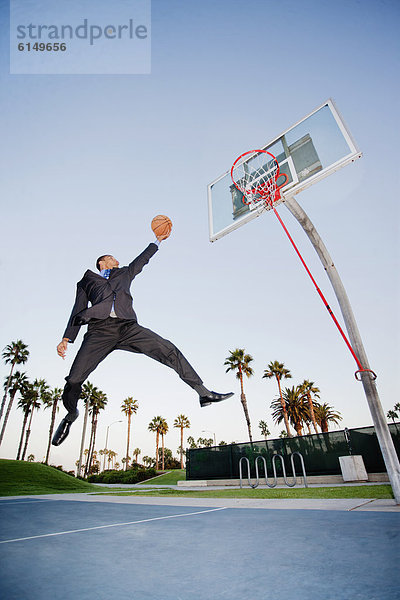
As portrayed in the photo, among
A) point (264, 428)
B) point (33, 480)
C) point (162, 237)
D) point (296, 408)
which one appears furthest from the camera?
point (264, 428)

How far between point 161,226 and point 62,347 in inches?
81.1

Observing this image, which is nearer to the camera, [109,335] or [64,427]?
[109,335]

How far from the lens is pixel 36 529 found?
310 centimetres

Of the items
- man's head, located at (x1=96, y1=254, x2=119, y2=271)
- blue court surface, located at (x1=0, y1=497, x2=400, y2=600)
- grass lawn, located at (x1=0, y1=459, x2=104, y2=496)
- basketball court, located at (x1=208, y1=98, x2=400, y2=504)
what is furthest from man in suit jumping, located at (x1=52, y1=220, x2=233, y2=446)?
grass lawn, located at (x1=0, y1=459, x2=104, y2=496)

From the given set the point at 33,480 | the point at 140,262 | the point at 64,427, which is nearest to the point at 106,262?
the point at 140,262

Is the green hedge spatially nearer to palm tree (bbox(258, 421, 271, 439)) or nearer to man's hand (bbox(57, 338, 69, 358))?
man's hand (bbox(57, 338, 69, 358))

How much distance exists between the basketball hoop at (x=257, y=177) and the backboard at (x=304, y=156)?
0.10 metres

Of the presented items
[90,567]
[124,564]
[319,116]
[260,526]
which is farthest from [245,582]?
[319,116]

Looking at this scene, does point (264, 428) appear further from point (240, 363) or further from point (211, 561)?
point (211, 561)

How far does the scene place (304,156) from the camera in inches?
250

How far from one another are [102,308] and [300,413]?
157ft

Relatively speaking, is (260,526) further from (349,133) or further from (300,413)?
(300,413)

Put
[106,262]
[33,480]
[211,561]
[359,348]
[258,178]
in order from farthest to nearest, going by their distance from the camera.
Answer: [33,480]
[258,178]
[359,348]
[106,262]
[211,561]

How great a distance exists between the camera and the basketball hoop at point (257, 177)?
6.28 m
